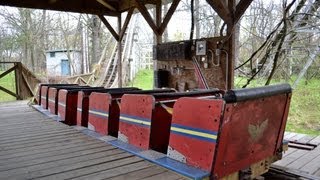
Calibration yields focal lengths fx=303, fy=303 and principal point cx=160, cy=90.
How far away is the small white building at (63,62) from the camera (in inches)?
782

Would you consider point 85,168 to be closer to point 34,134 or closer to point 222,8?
point 34,134

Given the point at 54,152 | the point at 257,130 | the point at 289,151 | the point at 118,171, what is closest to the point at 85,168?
the point at 118,171

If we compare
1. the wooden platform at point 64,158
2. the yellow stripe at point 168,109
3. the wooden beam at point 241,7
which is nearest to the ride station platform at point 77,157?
the wooden platform at point 64,158

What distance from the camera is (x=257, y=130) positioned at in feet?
8.29

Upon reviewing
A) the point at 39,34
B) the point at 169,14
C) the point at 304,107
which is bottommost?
the point at 304,107

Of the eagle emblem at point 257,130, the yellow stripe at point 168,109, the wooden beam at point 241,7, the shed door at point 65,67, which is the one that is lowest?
the eagle emblem at point 257,130

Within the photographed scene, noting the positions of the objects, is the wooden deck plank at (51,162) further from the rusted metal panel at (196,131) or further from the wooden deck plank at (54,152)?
the rusted metal panel at (196,131)

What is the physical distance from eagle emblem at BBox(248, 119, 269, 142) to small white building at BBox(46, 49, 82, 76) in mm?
17659

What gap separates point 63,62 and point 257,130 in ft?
64.5

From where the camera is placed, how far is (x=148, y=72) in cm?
1711

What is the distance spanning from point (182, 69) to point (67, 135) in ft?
9.66

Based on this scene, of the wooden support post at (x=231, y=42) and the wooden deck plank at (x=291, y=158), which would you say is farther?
the wooden support post at (x=231, y=42)

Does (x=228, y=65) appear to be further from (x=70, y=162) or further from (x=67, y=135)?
(x=70, y=162)

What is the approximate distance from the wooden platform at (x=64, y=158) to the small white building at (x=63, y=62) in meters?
16.0
